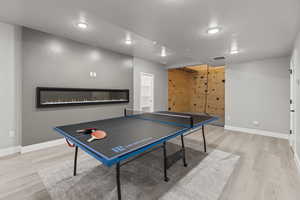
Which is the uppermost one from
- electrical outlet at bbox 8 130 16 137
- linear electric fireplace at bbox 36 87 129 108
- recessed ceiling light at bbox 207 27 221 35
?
recessed ceiling light at bbox 207 27 221 35

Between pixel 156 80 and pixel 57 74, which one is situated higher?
pixel 156 80

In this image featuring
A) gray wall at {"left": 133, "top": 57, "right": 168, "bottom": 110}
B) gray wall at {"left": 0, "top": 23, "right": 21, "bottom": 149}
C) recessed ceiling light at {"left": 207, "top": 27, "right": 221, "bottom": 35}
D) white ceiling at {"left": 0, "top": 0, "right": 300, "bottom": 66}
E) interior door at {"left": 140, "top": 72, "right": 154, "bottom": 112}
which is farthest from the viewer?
interior door at {"left": 140, "top": 72, "right": 154, "bottom": 112}

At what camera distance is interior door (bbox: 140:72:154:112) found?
5.30 metres

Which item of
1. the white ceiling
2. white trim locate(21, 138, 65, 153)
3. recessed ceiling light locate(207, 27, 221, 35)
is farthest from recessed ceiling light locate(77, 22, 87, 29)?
white trim locate(21, 138, 65, 153)

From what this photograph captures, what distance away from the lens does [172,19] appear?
2127 millimetres

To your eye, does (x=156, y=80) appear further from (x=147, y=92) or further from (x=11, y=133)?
(x=11, y=133)

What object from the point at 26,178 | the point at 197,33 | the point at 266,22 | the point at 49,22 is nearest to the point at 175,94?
the point at 197,33

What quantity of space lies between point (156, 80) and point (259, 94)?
3672mm

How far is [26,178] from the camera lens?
1948mm

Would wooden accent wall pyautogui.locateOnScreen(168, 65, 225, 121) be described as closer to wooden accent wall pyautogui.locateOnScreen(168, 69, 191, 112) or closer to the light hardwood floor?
wooden accent wall pyautogui.locateOnScreen(168, 69, 191, 112)

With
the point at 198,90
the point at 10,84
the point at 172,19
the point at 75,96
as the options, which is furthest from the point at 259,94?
the point at 10,84

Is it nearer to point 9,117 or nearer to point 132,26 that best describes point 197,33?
point 132,26

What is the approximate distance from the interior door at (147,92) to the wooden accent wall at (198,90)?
50.6 inches

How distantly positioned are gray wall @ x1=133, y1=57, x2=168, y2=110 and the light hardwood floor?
2.90 meters
